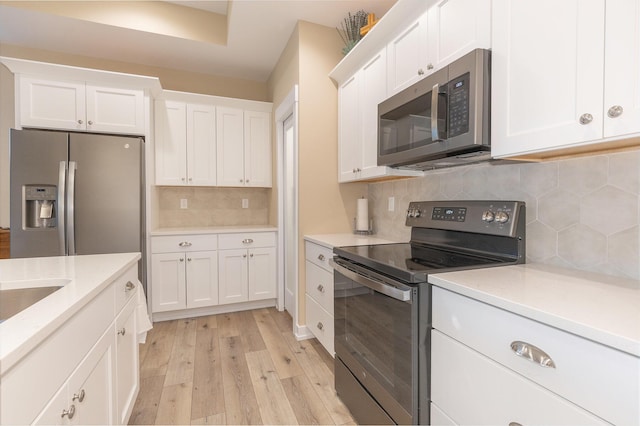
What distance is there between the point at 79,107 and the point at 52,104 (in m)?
0.19

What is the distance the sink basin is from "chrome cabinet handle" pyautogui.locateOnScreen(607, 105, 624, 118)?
184cm

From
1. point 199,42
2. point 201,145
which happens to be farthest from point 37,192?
point 199,42

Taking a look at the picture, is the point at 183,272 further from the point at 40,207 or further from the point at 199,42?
the point at 199,42

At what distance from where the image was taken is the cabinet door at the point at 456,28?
1.23m

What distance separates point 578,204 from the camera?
1172mm

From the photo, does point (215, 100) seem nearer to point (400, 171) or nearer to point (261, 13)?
point (261, 13)

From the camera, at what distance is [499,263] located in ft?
4.26

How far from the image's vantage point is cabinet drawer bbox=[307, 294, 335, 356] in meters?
2.06

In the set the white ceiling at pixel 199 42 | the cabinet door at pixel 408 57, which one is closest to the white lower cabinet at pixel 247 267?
the white ceiling at pixel 199 42

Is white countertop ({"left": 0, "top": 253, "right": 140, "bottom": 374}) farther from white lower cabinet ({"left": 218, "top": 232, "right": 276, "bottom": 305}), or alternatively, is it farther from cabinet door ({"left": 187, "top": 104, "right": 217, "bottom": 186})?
cabinet door ({"left": 187, "top": 104, "right": 217, "bottom": 186})

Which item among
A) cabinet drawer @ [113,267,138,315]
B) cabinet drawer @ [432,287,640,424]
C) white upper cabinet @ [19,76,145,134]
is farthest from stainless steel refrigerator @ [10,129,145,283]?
cabinet drawer @ [432,287,640,424]

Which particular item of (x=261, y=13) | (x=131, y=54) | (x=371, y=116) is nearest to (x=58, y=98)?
(x=131, y=54)

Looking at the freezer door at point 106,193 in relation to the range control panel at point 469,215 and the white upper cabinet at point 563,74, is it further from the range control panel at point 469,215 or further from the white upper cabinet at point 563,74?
the white upper cabinet at point 563,74

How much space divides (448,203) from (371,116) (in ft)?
2.73
